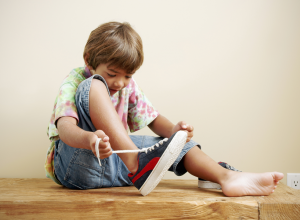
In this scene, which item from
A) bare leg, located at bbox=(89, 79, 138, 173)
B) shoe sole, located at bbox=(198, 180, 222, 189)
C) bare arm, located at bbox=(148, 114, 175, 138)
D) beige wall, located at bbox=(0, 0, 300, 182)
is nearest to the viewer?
bare leg, located at bbox=(89, 79, 138, 173)

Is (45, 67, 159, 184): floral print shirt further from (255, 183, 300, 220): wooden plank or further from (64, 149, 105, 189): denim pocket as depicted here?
(255, 183, 300, 220): wooden plank

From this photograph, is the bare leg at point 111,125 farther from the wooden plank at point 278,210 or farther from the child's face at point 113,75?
the wooden plank at point 278,210

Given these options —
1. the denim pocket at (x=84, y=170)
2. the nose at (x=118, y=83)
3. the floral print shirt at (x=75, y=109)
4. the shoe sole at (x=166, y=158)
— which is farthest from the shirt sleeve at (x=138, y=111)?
the shoe sole at (x=166, y=158)

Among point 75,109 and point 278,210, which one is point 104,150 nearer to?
point 75,109

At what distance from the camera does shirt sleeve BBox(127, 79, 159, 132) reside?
3.19ft

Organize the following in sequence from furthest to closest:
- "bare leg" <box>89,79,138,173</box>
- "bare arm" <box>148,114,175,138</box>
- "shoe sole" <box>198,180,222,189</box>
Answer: "bare arm" <box>148,114,175,138</box>
"shoe sole" <box>198,180,222,189</box>
"bare leg" <box>89,79,138,173</box>

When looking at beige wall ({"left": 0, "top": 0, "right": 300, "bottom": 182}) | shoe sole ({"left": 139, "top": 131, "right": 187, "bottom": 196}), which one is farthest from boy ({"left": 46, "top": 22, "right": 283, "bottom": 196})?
beige wall ({"left": 0, "top": 0, "right": 300, "bottom": 182})

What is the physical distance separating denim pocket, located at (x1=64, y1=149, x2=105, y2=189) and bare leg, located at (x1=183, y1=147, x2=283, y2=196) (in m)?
0.29

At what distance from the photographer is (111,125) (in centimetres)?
64

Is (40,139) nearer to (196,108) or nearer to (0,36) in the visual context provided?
A: (0,36)

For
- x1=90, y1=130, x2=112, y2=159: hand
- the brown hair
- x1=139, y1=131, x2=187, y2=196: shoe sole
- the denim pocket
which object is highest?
the brown hair

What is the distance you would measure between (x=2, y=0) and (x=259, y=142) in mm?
1373

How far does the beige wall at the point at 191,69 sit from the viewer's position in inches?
45.8

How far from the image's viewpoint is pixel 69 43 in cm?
120
